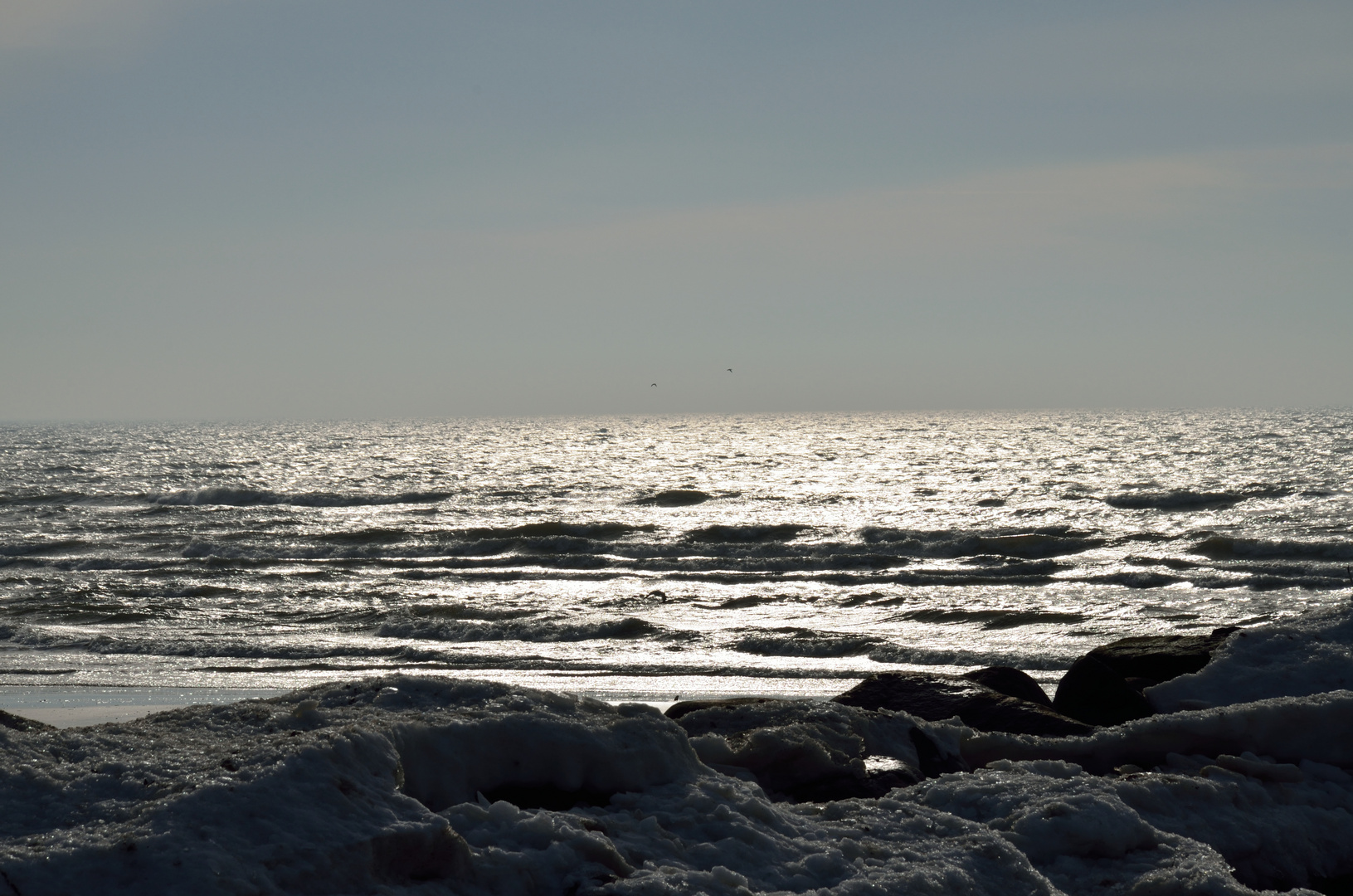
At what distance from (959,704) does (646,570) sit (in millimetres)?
17298

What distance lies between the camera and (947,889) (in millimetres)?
3080

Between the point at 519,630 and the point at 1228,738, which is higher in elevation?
the point at 1228,738

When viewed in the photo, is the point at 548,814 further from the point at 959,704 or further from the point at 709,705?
the point at 959,704

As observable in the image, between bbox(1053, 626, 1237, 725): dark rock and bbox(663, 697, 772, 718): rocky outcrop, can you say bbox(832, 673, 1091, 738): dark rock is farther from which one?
bbox(663, 697, 772, 718): rocky outcrop

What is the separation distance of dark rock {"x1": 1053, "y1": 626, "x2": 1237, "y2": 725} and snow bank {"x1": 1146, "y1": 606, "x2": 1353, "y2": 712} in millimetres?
238

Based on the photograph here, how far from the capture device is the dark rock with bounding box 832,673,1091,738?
18.6ft

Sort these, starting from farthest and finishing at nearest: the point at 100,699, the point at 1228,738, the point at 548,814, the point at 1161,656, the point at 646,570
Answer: the point at 646,570
the point at 100,699
the point at 1161,656
the point at 1228,738
the point at 548,814

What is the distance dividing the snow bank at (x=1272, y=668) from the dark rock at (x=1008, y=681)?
2.70 ft

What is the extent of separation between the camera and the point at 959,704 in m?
6.11

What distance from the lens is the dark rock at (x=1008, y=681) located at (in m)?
6.89

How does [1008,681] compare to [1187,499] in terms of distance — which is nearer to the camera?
[1008,681]

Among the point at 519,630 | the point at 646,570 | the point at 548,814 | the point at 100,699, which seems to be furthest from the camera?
the point at 646,570

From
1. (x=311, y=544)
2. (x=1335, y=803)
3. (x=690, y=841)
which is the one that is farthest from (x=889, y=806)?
(x=311, y=544)

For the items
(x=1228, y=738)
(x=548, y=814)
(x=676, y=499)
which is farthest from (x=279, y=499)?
(x=548, y=814)
